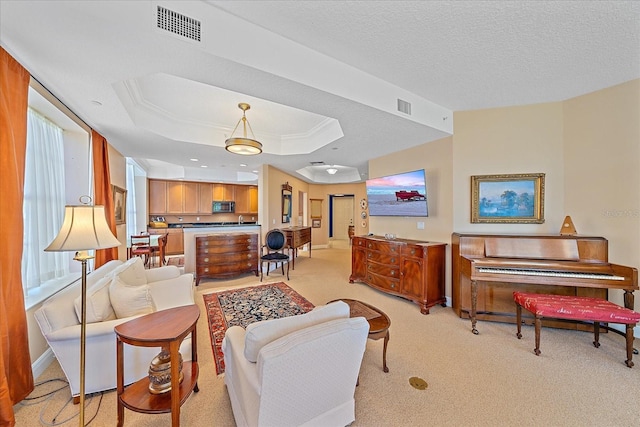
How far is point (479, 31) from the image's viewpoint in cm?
198

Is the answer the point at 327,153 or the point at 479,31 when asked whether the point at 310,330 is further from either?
the point at 327,153

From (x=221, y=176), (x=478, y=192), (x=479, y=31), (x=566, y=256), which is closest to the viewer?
(x=479, y=31)

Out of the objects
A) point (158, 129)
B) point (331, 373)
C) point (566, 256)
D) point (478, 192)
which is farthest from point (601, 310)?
point (158, 129)

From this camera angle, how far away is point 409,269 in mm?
3615

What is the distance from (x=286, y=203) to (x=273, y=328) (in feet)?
17.6

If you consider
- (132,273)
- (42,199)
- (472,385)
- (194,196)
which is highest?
(194,196)

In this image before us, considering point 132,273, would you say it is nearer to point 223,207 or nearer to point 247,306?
point 247,306

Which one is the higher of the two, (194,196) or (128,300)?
(194,196)

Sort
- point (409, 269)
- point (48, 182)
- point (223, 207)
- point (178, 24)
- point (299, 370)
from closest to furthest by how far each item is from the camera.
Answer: point (299, 370), point (178, 24), point (48, 182), point (409, 269), point (223, 207)

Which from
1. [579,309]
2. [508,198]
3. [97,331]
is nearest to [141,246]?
[97,331]

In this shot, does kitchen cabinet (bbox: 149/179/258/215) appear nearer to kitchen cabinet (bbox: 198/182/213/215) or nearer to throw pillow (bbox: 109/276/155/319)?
kitchen cabinet (bbox: 198/182/213/215)

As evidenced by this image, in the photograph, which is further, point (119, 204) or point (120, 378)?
point (119, 204)

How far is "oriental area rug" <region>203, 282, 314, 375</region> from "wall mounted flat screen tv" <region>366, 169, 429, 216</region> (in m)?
2.18

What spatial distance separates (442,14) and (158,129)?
366 cm
